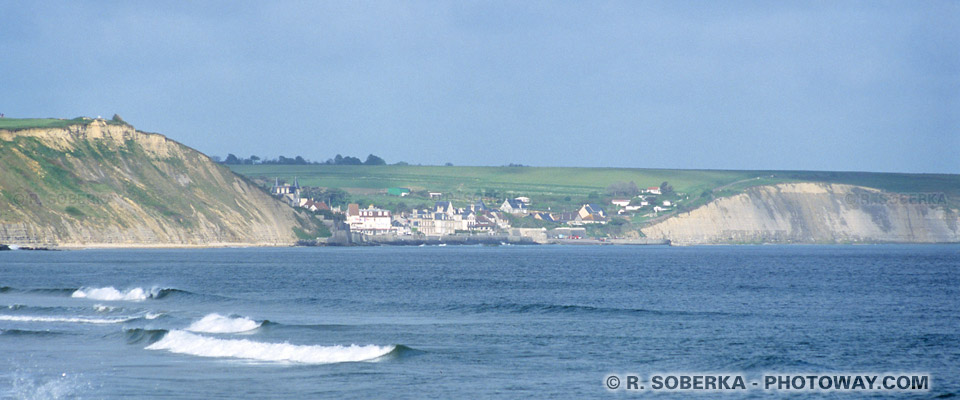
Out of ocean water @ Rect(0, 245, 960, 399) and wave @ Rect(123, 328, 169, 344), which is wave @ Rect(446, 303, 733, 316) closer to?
ocean water @ Rect(0, 245, 960, 399)

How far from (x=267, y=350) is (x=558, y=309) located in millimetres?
17932

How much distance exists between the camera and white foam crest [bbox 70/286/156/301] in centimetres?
5156

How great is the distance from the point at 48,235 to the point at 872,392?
399 ft

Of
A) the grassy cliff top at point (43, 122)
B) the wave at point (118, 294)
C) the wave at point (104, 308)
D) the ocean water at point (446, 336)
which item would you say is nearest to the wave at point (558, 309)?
the ocean water at point (446, 336)

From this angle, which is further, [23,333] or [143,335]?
[23,333]

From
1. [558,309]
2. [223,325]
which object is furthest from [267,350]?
[558,309]

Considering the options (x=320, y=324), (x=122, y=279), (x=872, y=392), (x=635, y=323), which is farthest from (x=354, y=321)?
(x=122, y=279)

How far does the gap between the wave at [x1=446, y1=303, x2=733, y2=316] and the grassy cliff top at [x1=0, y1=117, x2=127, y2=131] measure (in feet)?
388

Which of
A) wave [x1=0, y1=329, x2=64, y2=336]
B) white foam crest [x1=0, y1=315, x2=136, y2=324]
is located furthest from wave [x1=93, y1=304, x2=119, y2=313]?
wave [x1=0, y1=329, x2=64, y2=336]

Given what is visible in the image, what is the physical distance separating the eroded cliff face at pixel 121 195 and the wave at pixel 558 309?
9660cm

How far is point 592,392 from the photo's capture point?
78.5 ft

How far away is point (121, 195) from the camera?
457 ft

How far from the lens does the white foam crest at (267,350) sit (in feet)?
95.3

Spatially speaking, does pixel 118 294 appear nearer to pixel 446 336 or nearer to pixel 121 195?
pixel 446 336
